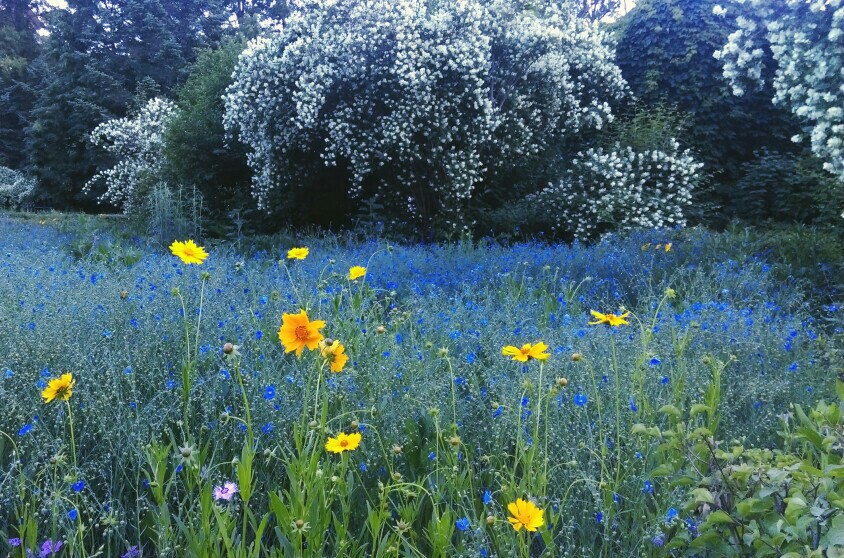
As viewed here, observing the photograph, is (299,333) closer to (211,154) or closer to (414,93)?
(414,93)

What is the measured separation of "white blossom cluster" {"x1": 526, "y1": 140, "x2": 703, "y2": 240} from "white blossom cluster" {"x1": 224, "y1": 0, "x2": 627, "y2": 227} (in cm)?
66

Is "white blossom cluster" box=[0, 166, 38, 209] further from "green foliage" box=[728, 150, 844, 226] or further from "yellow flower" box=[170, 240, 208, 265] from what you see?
"yellow flower" box=[170, 240, 208, 265]

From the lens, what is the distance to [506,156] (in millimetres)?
8742

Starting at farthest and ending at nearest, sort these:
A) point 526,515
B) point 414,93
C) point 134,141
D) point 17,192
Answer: point 17,192 < point 134,141 < point 414,93 < point 526,515

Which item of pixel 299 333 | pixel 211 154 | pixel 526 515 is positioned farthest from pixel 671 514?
pixel 211 154

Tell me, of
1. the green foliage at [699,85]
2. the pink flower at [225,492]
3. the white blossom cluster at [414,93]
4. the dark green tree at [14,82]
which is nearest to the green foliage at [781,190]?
the green foliage at [699,85]

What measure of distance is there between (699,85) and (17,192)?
17.9 meters

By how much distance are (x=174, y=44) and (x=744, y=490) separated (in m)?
22.4

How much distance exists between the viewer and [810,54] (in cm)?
509

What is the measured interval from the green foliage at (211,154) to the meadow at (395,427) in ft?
19.5

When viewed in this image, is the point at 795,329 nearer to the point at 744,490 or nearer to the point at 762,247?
the point at 744,490

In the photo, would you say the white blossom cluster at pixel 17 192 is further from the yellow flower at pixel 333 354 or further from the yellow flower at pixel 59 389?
the yellow flower at pixel 333 354

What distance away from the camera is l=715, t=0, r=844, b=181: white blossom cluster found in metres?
4.97

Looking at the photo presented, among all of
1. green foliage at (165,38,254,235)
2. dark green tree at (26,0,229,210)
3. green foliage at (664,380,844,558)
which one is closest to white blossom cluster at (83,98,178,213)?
green foliage at (165,38,254,235)
